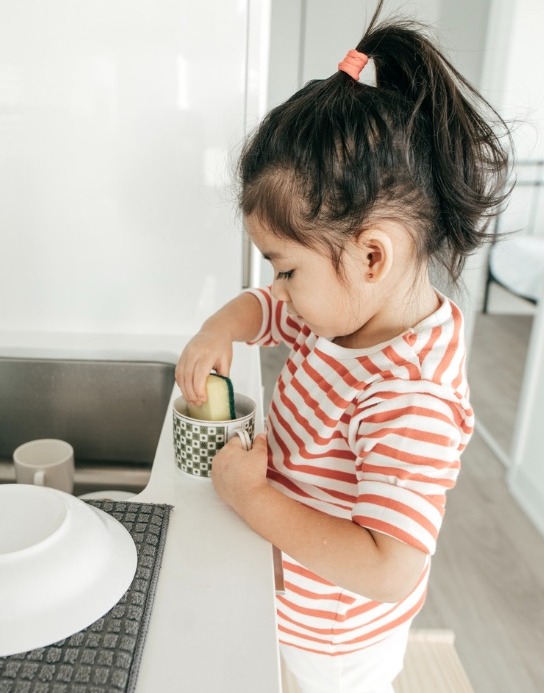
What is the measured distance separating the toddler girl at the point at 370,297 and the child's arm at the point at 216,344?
0.05ft

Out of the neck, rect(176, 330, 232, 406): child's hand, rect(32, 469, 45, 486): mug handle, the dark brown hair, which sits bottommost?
rect(32, 469, 45, 486): mug handle

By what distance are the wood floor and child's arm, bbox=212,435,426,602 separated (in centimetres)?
96

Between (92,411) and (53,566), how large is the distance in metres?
0.55

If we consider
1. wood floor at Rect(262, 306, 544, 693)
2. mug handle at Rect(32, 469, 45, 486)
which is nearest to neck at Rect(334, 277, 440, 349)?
mug handle at Rect(32, 469, 45, 486)

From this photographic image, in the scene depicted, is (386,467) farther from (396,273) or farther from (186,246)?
(186,246)

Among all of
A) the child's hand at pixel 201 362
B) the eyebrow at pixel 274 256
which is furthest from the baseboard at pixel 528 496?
the eyebrow at pixel 274 256

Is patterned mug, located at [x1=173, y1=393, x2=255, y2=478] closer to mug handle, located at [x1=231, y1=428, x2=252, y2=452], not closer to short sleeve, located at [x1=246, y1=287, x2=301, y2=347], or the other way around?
mug handle, located at [x1=231, y1=428, x2=252, y2=452]

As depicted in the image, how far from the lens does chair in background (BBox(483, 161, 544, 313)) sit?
3.20m

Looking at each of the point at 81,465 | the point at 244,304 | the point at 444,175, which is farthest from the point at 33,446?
the point at 444,175

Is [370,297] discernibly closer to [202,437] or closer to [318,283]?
[318,283]

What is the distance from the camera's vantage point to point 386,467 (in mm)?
497

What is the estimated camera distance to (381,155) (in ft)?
1.67

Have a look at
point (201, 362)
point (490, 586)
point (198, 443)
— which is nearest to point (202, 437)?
point (198, 443)

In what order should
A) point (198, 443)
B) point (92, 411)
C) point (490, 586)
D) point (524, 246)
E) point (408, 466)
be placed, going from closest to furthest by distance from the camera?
point (408, 466)
point (198, 443)
point (92, 411)
point (490, 586)
point (524, 246)
